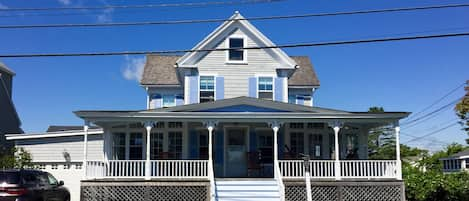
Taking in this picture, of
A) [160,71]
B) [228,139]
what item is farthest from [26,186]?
[160,71]

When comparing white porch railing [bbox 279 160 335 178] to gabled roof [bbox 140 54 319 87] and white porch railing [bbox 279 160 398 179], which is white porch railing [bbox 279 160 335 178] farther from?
gabled roof [bbox 140 54 319 87]

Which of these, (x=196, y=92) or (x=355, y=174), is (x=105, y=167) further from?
(x=355, y=174)

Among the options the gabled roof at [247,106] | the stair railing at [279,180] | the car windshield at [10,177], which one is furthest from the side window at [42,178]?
the stair railing at [279,180]

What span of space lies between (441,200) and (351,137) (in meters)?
4.59

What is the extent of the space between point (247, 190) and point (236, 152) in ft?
11.0

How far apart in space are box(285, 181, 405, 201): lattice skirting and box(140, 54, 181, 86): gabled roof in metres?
9.68

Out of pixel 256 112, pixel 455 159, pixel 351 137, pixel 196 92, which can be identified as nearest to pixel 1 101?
pixel 196 92

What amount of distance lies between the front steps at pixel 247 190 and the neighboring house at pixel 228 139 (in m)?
0.03

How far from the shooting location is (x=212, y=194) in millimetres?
16578

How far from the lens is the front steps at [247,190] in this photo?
655 inches

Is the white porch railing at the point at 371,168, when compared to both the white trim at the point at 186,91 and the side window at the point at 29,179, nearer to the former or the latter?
the white trim at the point at 186,91

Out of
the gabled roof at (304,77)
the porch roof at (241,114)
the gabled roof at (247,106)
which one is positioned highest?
the gabled roof at (304,77)

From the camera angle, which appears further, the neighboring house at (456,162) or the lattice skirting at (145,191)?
the neighboring house at (456,162)

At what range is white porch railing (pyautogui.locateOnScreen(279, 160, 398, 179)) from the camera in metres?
17.8
